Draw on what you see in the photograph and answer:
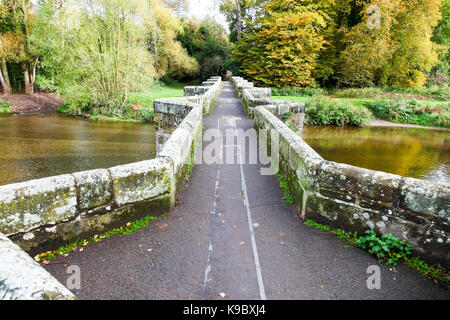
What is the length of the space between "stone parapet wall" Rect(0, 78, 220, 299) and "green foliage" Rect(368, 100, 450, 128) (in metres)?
21.9

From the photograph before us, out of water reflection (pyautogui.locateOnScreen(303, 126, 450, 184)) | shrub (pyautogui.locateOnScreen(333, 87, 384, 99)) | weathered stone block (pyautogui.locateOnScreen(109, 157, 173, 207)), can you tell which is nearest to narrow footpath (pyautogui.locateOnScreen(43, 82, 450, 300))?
weathered stone block (pyautogui.locateOnScreen(109, 157, 173, 207))

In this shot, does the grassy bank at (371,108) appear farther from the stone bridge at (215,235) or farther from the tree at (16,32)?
the tree at (16,32)

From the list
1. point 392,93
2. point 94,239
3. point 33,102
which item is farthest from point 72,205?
point 33,102

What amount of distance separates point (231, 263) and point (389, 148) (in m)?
15.2

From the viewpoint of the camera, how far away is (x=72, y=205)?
2.99 metres

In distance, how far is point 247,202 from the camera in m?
4.59

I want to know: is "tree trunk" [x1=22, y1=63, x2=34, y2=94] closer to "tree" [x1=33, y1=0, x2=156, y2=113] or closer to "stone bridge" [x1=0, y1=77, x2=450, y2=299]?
"tree" [x1=33, y1=0, x2=156, y2=113]

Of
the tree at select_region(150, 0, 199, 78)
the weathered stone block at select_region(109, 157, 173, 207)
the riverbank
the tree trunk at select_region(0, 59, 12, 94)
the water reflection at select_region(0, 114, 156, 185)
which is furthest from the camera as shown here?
the tree at select_region(150, 0, 199, 78)

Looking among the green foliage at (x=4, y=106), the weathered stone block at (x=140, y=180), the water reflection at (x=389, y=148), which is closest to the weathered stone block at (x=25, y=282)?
the weathered stone block at (x=140, y=180)

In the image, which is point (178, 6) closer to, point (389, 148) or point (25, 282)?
point (389, 148)

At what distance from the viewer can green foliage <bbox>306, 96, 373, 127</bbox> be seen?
1939 centimetres

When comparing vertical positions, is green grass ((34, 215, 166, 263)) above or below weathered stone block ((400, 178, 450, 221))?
below
